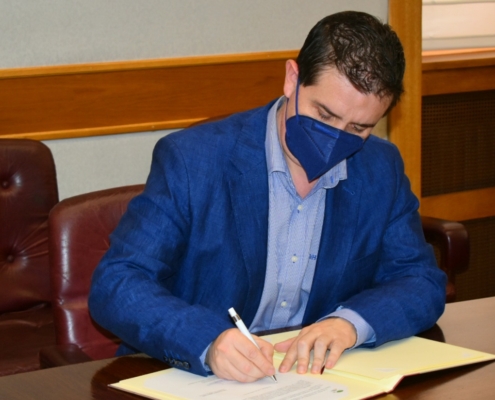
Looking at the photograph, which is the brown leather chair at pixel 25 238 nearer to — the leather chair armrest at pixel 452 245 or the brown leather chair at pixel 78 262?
the brown leather chair at pixel 78 262

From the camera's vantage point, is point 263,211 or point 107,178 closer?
point 263,211

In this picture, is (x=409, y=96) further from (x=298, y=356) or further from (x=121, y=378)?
(x=121, y=378)

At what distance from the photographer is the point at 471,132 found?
4246mm

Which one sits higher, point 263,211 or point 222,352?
point 263,211

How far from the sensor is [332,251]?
80.1 inches

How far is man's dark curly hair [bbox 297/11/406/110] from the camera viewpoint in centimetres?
181

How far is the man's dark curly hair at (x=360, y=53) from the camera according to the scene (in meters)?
1.81

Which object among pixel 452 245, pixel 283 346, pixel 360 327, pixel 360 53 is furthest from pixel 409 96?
pixel 283 346

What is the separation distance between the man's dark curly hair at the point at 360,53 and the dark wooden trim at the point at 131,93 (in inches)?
62.8

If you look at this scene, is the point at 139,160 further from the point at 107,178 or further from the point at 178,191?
the point at 178,191

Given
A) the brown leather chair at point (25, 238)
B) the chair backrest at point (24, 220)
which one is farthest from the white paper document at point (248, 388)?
the chair backrest at point (24, 220)

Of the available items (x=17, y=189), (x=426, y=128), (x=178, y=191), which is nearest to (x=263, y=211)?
(x=178, y=191)

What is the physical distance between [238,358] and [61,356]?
0.65 meters

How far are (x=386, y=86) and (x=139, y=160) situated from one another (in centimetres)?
178
